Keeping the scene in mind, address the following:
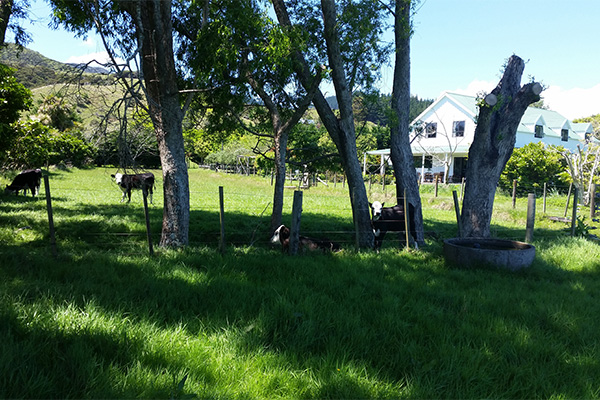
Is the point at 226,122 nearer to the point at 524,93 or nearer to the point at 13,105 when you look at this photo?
the point at 13,105

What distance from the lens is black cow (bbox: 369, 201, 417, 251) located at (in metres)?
9.42

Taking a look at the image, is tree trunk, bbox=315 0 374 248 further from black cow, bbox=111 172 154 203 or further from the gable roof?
the gable roof

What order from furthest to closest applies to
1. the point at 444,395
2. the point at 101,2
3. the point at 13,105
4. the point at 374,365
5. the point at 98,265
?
the point at 13,105
the point at 101,2
the point at 98,265
the point at 374,365
the point at 444,395

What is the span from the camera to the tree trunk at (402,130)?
9727 millimetres

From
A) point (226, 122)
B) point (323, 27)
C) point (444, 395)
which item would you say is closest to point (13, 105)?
point (226, 122)

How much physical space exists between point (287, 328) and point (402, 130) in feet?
23.8

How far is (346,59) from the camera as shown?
9.35 meters

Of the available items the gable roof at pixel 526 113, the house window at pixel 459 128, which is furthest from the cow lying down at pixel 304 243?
the house window at pixel 459 128

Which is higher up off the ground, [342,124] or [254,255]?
[342,124]

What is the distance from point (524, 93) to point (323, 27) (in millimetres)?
4818

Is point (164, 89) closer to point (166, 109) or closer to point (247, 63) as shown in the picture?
point (166, 109)

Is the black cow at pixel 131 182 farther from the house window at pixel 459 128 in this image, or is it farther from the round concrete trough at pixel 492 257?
the house window at pixel 459 128

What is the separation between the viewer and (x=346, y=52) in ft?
30.8

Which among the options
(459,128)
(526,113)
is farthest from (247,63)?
(526,113)
